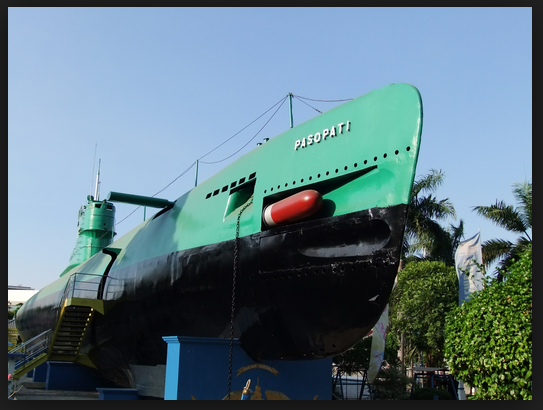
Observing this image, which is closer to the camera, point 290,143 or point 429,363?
point 290,143

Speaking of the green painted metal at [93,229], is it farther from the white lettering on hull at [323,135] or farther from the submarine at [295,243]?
the white lettering on hull at [323,135]

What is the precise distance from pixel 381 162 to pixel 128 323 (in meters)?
7.73

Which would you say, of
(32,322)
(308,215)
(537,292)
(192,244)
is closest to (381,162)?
(308,215)

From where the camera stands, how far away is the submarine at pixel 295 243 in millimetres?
7742

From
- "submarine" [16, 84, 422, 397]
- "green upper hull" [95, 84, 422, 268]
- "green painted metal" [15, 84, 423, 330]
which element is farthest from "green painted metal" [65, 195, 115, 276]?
"green upper hull" [95, 84, 422, 268]

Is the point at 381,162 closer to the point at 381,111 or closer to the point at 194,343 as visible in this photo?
the point at 381,111

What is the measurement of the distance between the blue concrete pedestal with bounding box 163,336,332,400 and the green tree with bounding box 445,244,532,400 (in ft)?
8.66

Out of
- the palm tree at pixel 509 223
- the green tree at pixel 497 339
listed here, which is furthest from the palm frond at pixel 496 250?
the green tree at pixel 497 339

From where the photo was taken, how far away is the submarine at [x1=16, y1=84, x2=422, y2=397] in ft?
25.4

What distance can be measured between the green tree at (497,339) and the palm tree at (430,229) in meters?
21.7

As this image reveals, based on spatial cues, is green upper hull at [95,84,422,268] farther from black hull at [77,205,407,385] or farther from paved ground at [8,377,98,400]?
paved ground at [8,377,98,400]

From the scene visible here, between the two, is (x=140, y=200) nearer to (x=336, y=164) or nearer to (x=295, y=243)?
(x=295, y=243)

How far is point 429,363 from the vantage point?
32156 millimetres

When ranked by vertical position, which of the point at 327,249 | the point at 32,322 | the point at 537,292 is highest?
the point at 327,249
